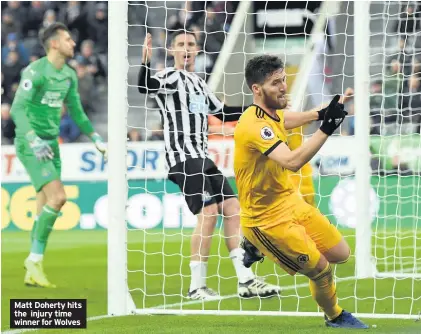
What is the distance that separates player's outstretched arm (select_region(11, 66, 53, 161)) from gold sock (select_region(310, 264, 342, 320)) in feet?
12.7

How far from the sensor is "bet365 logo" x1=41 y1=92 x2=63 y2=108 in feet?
30.7

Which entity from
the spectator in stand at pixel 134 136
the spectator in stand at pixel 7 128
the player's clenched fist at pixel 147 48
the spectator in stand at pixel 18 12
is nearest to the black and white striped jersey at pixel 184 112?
the player's clenched fist at pixel 147 48

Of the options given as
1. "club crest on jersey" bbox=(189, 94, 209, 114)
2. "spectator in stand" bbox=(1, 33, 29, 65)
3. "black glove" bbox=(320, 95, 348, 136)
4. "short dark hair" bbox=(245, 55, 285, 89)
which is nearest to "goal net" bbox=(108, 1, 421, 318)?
"club crest on jersey" bbox=(189, 94, 209, 114)

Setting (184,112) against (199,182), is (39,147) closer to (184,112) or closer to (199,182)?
(184,112)

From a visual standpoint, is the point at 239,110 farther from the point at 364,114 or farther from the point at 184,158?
the point at 364,114

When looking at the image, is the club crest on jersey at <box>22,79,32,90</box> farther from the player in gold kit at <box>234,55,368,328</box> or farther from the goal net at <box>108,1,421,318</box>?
the player in gold kit at <box>234,55,368,328</box>

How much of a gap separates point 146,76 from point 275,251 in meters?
2.00

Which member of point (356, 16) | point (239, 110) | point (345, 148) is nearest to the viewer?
point (239, 110)

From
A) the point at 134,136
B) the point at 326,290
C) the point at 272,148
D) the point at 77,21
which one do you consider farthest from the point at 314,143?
the point at 77,21

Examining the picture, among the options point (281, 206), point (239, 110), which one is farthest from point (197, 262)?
point (281, 206)

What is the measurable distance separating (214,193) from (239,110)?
0.68 metres

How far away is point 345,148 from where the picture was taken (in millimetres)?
14227

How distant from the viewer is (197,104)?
7.90 m

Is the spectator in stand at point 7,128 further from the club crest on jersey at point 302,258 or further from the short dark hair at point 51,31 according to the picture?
the club crest on jersey at point 302,258
